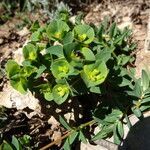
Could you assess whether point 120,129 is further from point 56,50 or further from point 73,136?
point 56,50

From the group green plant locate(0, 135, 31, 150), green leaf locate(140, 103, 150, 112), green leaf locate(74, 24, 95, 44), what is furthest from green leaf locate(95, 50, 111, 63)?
green plant locate(0, 135, 31, 150)

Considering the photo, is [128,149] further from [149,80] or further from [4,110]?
[4,110]

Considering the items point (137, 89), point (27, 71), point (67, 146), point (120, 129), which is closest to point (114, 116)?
point (120, 129)

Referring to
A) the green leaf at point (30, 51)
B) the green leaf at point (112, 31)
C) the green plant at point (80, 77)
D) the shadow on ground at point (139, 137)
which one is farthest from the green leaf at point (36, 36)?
the shadow on ground at point (139, 137)

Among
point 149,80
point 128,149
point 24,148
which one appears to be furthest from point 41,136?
point 149,80

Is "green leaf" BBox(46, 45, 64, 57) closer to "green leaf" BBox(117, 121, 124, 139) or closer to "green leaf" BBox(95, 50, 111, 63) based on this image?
"green leaf" BBox(95, 50, 111, 63)

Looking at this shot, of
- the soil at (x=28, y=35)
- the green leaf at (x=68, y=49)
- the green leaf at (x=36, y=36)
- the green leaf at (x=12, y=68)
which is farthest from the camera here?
the soil at (x=28, y=35)

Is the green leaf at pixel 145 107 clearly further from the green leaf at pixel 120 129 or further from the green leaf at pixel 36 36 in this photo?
the green leaf at pixel 36 36
